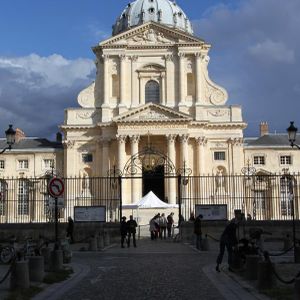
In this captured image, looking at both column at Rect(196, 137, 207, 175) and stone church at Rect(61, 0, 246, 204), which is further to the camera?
stone church at Rect(61, 0, 246, 204)

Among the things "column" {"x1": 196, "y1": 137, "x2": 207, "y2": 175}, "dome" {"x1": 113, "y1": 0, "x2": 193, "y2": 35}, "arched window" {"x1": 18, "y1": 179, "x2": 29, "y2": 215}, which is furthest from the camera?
"dome" {"x1": 113, "y1": 0, "x2": 193, "y2": 35}

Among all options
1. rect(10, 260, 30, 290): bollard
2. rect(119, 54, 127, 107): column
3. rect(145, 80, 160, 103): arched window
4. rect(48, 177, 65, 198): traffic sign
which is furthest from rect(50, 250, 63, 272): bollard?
rect(145, 80, 160, 103): arched window

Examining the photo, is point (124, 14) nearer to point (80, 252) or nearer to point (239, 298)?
point (80, 252)

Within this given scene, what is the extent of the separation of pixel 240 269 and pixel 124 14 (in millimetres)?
67979

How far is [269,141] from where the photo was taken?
6988 centimetres

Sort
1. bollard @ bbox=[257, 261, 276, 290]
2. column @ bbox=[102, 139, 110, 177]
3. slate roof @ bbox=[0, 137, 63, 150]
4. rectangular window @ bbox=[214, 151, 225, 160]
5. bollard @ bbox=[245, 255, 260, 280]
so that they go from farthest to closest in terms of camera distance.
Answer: slate roof @ bbox=[0, 137, 63, 150]
rectangular window @ bbox=[214, 151, 225, 160]
column @ bbox=[102, 139, 110, 177]
bollard @ bbox=[245, 255, 260, 280]
bollard @ bbox=[257, 261, 276, 290]

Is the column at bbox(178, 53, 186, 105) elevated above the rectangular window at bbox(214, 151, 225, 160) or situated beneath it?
elevated above

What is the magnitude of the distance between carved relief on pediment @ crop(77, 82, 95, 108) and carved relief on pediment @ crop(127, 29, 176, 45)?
22.3 feet

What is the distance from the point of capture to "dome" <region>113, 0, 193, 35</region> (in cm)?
7912

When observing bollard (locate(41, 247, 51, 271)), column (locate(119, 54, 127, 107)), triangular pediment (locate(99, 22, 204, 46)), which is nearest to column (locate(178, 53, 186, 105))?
triangular pediment (locate(99, 22, 204, 46))

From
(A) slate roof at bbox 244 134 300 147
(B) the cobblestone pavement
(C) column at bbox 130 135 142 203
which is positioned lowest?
(B) the cobblestone pavement

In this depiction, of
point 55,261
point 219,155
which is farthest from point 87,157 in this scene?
point 55,261

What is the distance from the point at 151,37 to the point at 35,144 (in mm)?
19001

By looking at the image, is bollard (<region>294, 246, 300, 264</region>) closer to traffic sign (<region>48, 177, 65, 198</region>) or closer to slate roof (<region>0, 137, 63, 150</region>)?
traffic sign (<region>48, 177, 65, 198</region>)
